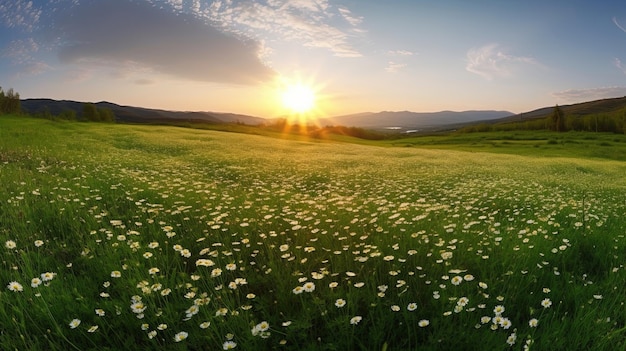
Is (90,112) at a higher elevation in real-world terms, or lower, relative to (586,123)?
higher

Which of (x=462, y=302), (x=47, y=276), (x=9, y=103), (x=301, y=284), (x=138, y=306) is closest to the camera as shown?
(x=462, y=302)

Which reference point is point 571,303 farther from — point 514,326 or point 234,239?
point 234,239

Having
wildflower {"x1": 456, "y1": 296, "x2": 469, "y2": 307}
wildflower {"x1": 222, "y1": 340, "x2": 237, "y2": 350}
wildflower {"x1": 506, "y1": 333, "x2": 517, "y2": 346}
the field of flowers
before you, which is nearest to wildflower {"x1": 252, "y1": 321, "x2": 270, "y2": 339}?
the field of flowers

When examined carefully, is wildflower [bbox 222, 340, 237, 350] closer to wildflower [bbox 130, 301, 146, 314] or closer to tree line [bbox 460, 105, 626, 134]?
wildflower [bbox 130, 301, 146, 314]

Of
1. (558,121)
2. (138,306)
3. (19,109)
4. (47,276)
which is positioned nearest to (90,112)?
(19,109)

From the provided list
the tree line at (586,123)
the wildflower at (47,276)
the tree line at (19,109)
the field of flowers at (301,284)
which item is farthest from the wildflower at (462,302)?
the tree line at (586,123)

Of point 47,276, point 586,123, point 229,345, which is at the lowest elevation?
point 229,345

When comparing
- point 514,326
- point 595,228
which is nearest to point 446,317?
point 514,326

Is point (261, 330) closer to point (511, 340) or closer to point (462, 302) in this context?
point (462, 302)

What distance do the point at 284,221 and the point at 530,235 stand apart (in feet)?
14.0

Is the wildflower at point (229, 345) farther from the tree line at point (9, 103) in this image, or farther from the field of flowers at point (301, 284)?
the tree line at point (9, 103)

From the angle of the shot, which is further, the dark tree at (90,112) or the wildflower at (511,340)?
the dark tree at (90,112)

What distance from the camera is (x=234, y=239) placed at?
6551mm

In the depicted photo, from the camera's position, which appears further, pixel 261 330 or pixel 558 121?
pixel 558 121
